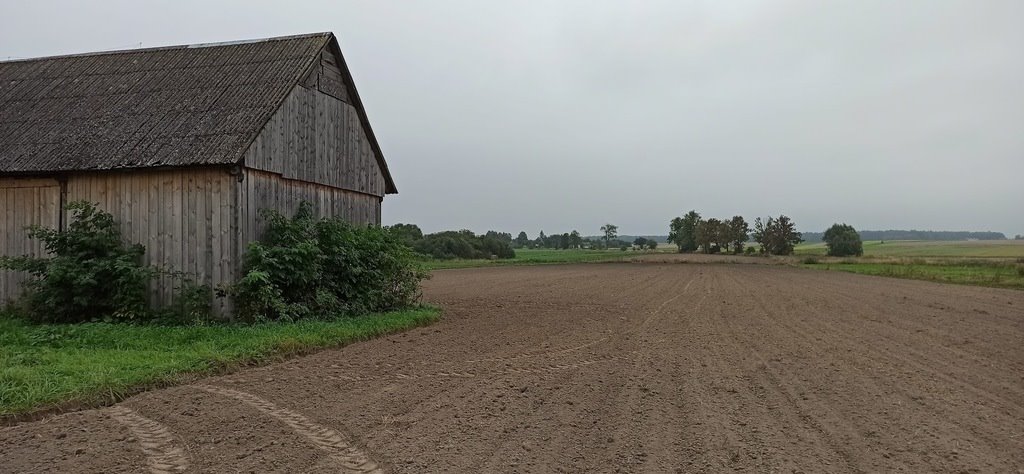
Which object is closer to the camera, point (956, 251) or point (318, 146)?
point (318, 146)

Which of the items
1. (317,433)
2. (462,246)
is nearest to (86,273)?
(317,433)

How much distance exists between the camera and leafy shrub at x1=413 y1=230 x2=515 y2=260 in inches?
3190

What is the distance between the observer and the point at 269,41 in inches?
619

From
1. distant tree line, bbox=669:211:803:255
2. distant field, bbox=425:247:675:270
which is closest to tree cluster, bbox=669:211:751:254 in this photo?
distant tree line, bbox=669:211:803:255

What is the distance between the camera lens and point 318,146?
49.9 ft

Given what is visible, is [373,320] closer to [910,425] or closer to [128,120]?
[128,120]

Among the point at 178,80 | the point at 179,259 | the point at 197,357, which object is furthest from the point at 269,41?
the point at 197,357

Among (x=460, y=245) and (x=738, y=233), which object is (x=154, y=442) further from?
(x=738, y=233)

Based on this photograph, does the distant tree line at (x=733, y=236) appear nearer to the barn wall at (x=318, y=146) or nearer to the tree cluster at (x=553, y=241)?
the tree cluster at (x=553, y=241)

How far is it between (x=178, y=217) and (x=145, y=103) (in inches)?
134

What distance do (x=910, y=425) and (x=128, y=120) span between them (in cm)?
1455

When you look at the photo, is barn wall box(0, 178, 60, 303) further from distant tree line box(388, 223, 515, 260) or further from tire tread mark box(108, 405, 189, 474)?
distant tree line box(388, 223, 515, 260)

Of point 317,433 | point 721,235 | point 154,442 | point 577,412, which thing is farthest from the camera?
point 721,235

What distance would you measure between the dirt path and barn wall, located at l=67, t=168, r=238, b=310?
351cm
